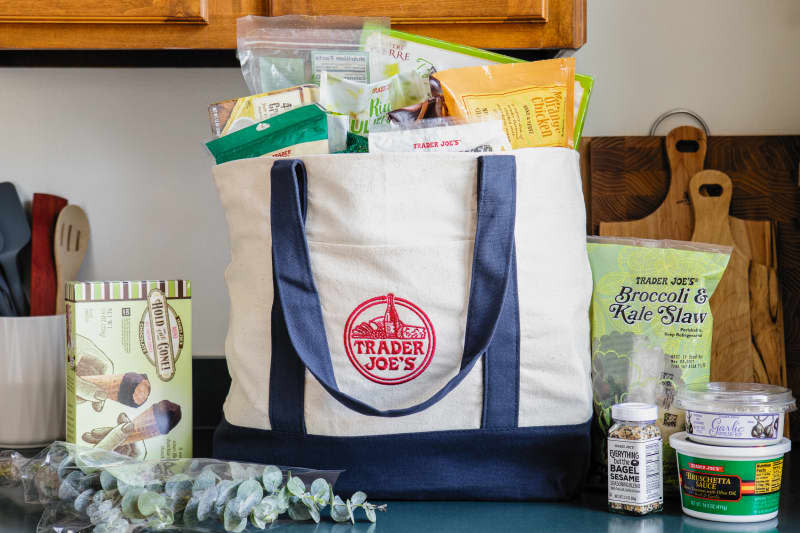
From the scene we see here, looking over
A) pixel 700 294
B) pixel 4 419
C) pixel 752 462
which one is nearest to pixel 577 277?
pixel 700 294

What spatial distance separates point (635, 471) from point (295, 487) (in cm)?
35

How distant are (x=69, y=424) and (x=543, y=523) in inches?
22.7

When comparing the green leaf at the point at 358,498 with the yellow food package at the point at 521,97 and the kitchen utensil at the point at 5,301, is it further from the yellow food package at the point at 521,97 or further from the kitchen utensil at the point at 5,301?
the kitchen utensil at the point at 5,301

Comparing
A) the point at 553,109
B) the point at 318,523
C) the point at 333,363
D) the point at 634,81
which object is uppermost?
the point at 634,81

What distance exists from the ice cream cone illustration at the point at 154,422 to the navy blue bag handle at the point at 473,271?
0.68ft

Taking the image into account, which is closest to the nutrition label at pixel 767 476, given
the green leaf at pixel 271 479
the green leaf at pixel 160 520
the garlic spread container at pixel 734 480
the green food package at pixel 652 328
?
the garlic spread container at pixel 734 480

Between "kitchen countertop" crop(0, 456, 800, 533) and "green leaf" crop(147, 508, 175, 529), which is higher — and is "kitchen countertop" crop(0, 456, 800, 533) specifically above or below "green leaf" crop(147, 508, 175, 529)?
below

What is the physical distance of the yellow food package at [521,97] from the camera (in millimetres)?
904

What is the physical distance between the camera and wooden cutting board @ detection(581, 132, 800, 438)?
1.14 m

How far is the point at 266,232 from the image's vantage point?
841 mm

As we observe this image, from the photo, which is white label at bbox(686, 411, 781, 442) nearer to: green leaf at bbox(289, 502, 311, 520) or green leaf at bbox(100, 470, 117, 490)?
green leaf at bbox(289, 502, 311, 520)

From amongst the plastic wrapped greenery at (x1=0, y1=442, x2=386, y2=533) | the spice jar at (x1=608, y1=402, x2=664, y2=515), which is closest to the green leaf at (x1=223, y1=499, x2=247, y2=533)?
the plastic wrapped greenery at (x1=0, y1=442, x2=386, y2=533)

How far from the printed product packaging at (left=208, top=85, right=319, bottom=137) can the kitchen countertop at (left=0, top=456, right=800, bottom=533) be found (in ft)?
1.53

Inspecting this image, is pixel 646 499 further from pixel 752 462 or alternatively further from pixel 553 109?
pixel 553 109
